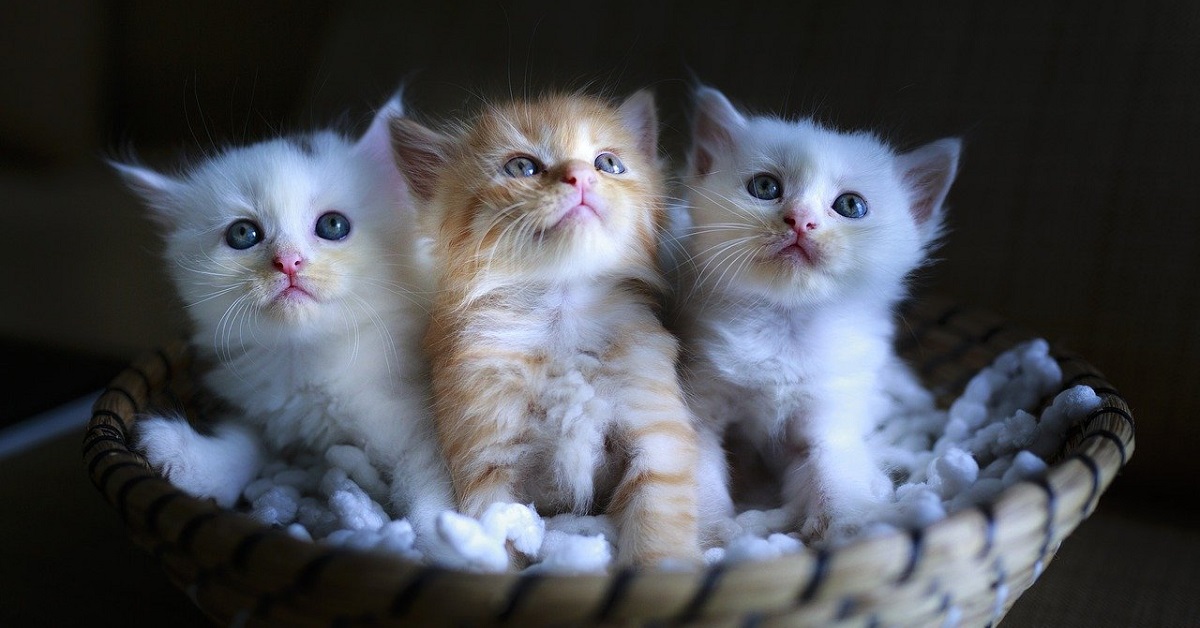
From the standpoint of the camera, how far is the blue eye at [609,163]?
42.8 inches

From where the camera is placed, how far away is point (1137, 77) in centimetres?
150

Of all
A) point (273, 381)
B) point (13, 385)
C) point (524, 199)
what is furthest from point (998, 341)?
point (13, 385)

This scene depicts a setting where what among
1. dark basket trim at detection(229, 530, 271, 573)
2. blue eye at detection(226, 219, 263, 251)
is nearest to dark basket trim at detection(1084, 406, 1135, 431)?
dark basket trim at detection(229, 530, 271, 573)

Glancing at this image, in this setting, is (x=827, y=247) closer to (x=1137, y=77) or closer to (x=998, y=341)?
(x=998, y=341)

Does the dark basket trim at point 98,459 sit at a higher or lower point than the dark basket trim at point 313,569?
lower

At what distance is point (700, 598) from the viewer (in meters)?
0.66

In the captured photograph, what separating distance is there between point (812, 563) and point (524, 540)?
1.16 ft

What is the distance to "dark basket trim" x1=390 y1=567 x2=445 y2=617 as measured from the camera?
0.67 m

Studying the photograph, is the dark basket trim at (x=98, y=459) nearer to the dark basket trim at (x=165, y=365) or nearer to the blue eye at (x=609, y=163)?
the dark basket trim at (x=165, y=365)

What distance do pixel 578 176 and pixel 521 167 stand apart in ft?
0.34

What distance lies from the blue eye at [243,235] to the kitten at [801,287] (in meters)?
0.57

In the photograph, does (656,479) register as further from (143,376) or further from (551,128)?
(143,376)

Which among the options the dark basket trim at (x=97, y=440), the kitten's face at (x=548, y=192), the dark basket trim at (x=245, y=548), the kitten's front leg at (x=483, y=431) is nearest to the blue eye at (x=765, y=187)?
the kitten's face at (x=548, y=192)

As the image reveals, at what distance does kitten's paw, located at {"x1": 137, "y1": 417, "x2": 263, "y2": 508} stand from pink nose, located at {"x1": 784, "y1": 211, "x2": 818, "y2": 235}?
31.0 inches
